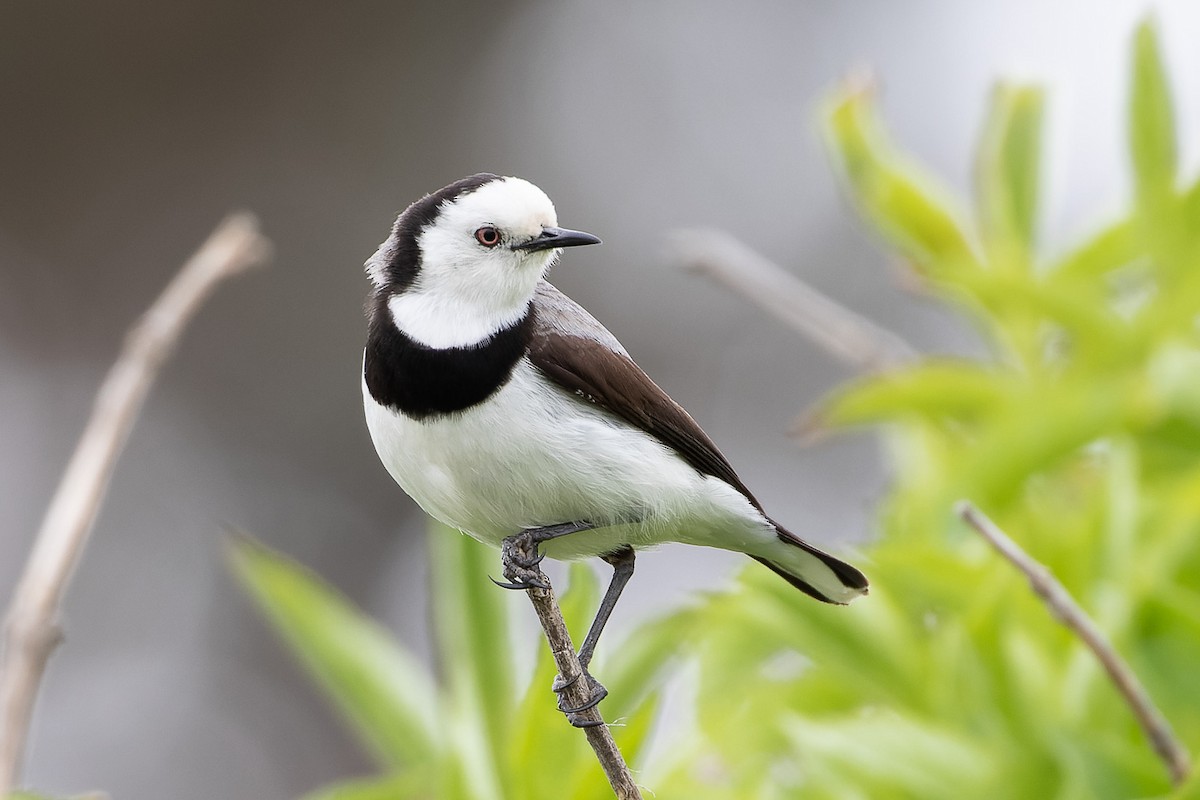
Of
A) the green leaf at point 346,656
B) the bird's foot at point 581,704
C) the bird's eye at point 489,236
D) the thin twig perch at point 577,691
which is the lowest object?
the green leaf at point 346,656

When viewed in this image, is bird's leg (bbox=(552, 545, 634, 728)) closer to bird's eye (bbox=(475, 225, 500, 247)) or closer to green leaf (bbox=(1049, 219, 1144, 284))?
bird's eye (bbox=(475, 225, 500, 247))

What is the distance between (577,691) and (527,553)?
0.30 meters

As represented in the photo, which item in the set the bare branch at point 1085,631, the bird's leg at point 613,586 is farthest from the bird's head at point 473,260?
the bare branch at point 1085,631

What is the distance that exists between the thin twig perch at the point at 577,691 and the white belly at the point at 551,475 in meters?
0.25

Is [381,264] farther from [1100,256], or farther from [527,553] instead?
[1100,256]

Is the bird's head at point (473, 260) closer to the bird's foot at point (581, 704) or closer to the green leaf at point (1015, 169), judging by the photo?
the bird's foot at point (581, 704)

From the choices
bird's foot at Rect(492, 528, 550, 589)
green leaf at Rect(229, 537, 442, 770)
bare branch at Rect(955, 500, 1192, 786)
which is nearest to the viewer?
bare branch at Rect(955, 500, 1192, 786)

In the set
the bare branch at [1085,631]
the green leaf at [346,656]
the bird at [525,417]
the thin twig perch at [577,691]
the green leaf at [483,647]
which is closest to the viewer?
the thin twig perch at [577,691]

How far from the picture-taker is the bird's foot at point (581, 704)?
1.53m

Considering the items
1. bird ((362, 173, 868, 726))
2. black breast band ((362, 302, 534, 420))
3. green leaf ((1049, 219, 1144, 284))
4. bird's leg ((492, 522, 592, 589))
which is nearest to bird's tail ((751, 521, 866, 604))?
bird ((362, 173, 868, 726))

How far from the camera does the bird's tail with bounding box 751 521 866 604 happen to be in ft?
6.79

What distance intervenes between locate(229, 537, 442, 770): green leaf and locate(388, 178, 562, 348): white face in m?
0.61

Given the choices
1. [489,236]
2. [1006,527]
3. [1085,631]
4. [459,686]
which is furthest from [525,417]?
[1006,527]

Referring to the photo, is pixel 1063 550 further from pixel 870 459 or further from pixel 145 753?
pixel 145 753
